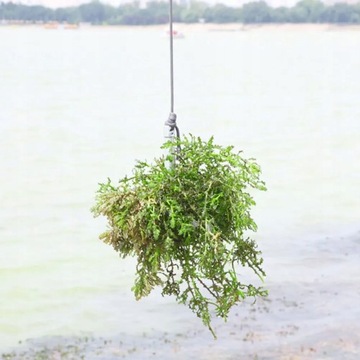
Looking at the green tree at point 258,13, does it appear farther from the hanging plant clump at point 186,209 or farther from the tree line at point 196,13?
the hanging plant clump at point 186,209

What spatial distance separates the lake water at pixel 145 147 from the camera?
17.0 ft

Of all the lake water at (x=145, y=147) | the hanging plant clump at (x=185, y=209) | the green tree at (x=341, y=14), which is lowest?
the lake water at (x=145, y=147)

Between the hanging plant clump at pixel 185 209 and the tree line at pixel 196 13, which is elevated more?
the hanging plant clump at pixel 185 209

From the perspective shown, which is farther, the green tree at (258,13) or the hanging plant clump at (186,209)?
the green tree at (258,13)

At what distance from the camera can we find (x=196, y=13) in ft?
31.7

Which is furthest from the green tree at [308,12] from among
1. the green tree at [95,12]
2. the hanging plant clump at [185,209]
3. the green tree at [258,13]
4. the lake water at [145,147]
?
the hanging plant clump at [185,209]

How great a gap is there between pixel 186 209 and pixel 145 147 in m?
6.07

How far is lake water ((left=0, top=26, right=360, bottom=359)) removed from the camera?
5168 millimetres

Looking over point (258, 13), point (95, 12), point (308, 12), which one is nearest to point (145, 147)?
point (95, 12)

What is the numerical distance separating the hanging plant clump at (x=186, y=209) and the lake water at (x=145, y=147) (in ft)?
10.9

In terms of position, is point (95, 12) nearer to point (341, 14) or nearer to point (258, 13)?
point (258, 13)

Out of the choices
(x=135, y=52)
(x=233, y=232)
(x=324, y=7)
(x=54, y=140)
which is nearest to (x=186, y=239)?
(x=233, y=232)

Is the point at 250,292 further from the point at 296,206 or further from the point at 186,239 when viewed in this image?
the point at 296,206

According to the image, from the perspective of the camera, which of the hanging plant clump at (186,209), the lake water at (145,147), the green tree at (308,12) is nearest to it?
the hanging plant clump at (186,209)
